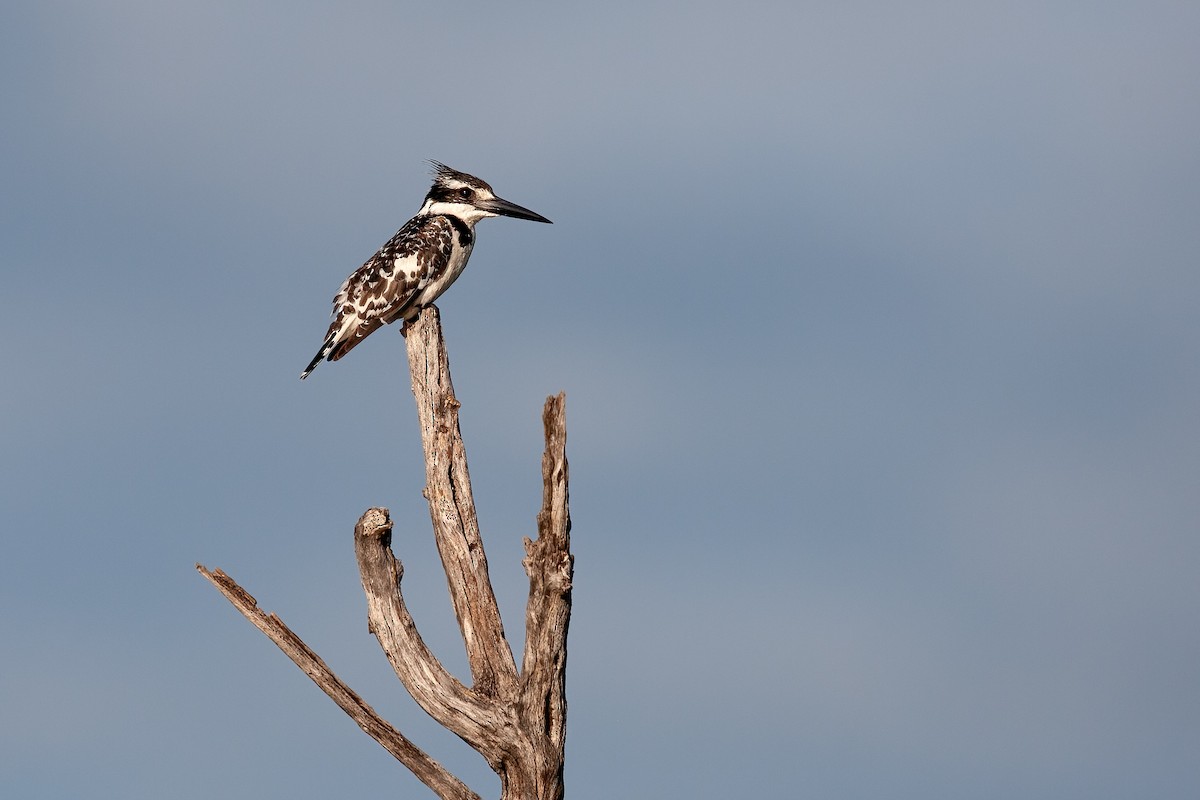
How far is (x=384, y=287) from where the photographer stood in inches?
512

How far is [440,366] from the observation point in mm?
11156

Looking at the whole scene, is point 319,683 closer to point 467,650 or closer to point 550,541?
point 467,650

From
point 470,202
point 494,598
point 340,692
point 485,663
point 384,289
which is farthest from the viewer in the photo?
point 470,202

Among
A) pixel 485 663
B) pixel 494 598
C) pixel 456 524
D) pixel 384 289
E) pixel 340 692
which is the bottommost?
pixel 340 692

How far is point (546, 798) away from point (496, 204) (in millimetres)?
7072

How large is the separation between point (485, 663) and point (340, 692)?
1192mm

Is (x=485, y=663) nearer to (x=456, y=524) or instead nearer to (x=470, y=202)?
(x=456, y=524)

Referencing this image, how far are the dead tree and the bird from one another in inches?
133

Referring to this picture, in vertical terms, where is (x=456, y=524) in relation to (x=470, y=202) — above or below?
below

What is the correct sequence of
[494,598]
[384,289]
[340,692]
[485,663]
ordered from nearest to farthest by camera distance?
[340,692] → [485,663] → [494,598] → [384,289]

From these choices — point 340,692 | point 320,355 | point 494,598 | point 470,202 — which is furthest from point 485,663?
point 470,202

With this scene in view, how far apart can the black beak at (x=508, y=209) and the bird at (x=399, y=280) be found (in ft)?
1.50

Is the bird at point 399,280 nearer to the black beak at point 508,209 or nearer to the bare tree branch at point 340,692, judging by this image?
the black beak at point 508,209

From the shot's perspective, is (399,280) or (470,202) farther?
(470,202)
